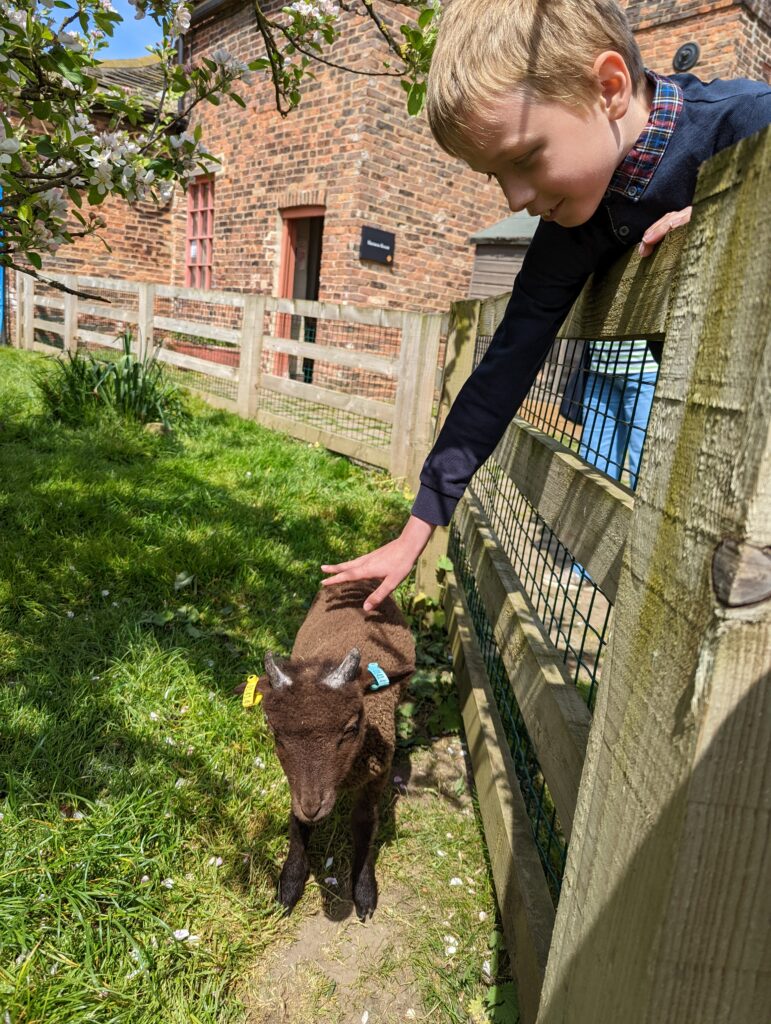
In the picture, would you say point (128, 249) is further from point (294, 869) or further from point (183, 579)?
point (294, 869)

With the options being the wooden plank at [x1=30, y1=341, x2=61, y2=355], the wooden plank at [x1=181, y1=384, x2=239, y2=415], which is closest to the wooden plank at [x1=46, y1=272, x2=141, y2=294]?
the wooden plank at [x1=30, y1=341, x2=61, y2=355]

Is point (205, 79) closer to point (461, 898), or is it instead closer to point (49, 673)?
point (49, 673)

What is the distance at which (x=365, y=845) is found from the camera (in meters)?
2.39

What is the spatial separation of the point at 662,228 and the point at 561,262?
506mm

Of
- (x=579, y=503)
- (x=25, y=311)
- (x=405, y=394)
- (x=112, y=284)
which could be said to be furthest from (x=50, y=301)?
(x=579, y=503)

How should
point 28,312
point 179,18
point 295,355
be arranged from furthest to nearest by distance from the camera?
point 28,312
point 295,355
point 179,18

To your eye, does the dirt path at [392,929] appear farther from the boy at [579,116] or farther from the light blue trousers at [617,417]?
the boy at [579,116]

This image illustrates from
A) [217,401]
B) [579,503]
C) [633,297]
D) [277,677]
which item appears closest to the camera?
[633,297]

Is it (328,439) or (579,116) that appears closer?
(579,116)

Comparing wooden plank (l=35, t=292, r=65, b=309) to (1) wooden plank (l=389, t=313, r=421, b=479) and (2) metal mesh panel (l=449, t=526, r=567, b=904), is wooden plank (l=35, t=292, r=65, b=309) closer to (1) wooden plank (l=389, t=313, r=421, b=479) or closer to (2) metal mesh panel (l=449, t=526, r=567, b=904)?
(1) wooden plank (l=389, t=313, r=421, b=479)

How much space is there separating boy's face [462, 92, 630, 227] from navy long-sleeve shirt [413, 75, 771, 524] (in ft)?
0.30

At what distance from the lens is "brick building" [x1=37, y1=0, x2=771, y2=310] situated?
33.4ft

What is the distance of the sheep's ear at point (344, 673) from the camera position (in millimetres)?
2109

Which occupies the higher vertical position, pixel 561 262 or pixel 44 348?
pixel 561 262
